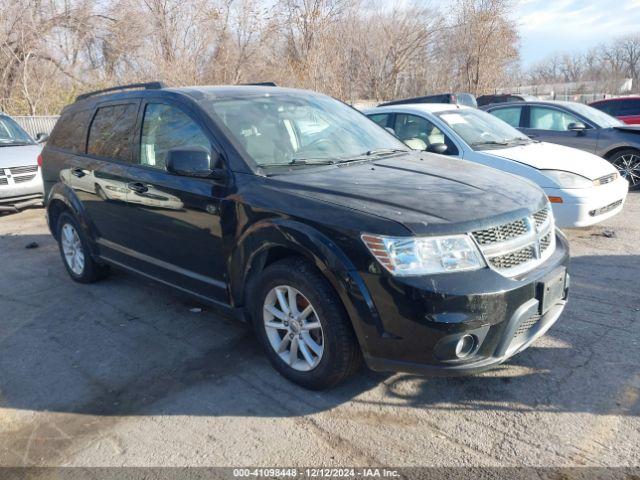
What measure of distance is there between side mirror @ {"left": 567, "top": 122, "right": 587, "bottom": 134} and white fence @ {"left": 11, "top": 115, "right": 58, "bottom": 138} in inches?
623

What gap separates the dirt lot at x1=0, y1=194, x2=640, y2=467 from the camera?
272 cm

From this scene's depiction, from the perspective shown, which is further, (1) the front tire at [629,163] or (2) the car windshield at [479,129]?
(1) the front tire at [629,163]

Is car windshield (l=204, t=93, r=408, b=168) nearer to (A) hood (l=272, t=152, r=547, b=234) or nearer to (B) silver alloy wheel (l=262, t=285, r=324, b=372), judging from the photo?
(A) hood (l=272, t=152, r=547, b=234)

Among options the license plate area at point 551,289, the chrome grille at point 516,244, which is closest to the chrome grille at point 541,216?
the chrome grille at point 516,244

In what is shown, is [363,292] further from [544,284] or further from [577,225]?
[577,225]

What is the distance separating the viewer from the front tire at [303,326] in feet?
9.70

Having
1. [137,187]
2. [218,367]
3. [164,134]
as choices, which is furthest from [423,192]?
[137,187]

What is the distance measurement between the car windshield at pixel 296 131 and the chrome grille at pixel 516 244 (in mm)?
1326

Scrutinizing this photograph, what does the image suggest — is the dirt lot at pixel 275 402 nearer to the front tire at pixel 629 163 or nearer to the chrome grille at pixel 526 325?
the chrome grille at pixel 526 325

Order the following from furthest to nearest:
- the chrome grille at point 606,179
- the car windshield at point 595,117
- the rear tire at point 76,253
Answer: the car windshield at point 595,117, the chrome grille at point 606,179, the rear tire at point 76,253

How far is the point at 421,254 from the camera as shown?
2.70 metres

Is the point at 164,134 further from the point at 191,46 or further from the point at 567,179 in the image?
the point at 191,46

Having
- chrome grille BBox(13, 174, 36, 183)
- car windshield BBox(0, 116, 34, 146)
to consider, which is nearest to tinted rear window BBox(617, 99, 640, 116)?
chrome grille BBox(13, 174, 36, 183)

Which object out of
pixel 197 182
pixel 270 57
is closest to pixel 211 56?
pixel 270 57
